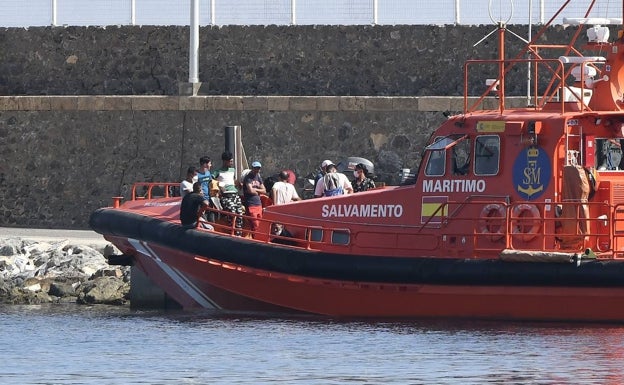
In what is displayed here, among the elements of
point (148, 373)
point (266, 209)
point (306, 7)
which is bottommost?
point (148, 373)

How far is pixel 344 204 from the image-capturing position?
17594mm

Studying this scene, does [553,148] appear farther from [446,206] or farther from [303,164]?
[303,164]

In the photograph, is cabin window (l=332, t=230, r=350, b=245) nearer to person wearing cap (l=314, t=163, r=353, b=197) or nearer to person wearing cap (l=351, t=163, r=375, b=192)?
person wearing cap (l=314, t=163, r=353, b=197)

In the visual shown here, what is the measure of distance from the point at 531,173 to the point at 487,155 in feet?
1.64

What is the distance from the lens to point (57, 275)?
22.5 m

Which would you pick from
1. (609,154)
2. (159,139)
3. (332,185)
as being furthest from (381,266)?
(159,139)

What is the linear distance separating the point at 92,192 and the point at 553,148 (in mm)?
11351

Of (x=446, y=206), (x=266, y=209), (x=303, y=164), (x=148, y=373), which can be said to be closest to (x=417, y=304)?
(x=446, y=206)

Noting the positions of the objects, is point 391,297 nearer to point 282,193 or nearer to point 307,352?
point 307,352

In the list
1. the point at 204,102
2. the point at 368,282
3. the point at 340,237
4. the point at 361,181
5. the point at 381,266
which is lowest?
the point at 368,282

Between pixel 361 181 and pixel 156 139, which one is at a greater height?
pixel 156 139

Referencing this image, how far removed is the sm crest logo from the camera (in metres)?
16.7

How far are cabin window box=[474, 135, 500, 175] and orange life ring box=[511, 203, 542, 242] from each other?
478mm

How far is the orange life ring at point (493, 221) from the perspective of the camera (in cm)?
1675
